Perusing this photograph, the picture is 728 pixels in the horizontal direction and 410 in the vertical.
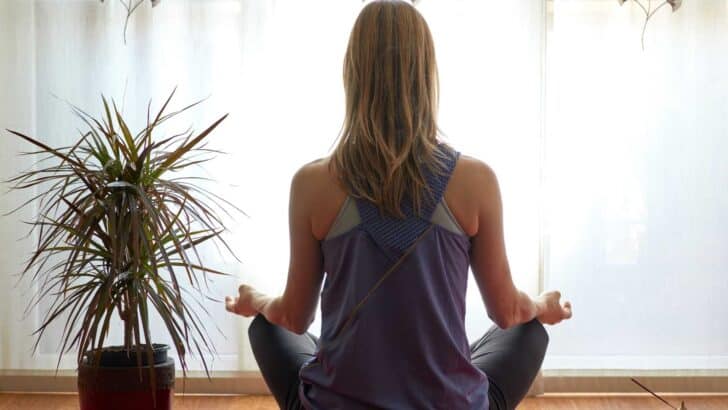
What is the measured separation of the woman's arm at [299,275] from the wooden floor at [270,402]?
1598 millimetres

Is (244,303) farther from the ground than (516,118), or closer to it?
closer to it

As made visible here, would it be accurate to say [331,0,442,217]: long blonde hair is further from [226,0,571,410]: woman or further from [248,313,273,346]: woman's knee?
[248,313,273,346]: woman's knee

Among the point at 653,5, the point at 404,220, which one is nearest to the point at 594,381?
the point at 653,5

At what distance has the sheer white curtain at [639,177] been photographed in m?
3.56

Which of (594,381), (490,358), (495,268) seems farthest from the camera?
(594,381)

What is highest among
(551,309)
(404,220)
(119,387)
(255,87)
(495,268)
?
(255,87)

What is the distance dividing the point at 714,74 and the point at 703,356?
45.6 inches

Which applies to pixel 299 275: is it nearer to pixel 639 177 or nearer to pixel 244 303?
pixel 244 303

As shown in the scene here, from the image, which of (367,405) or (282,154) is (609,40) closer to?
(282,154)

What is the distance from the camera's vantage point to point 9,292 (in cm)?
361

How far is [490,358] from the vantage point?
196 centimetres

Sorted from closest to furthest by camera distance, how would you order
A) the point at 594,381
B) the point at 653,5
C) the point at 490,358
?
the point at 490,358, the point at 653,5, the point at 594,381

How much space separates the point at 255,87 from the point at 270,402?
1281mm

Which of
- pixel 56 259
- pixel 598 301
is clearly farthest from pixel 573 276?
pixel 56 259
